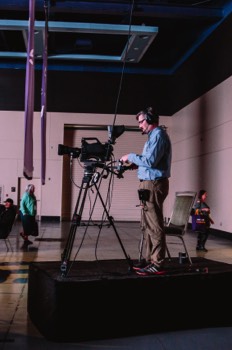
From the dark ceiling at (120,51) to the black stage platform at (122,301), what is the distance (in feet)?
25.4

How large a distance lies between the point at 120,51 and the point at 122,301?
14420 millimetres

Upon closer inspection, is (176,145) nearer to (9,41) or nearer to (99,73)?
(99,73)

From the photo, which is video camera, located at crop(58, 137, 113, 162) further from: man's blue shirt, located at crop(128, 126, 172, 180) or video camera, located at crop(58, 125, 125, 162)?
man's blue shirt, located at crop(128, 126, 172, 180)

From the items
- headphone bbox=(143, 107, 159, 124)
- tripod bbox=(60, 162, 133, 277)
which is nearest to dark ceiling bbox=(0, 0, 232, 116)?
headphone bbox=(143, 107, 159, 124)

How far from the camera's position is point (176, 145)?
57.0ft

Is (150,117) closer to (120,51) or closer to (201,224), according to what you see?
(201,224)

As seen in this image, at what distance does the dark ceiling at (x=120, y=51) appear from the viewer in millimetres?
12391

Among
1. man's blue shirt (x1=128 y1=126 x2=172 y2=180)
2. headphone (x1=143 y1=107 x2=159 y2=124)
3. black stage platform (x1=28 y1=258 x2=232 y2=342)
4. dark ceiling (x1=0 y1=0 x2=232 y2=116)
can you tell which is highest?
dark ceiling (x1=0 y1=0 x2=232 y2=116)

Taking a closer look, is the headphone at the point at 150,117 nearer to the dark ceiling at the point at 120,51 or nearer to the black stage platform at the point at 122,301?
the black stage platform at the point at 122,301

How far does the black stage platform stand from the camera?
10.7 feet

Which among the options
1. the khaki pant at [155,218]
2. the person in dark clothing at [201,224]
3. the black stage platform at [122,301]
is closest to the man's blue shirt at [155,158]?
the khaki pant at [155,218]

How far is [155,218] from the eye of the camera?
374 cm

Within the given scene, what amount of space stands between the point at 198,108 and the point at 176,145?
2918 mm

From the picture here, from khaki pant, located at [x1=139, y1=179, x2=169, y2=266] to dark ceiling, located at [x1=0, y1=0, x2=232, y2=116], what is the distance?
7.39 m
